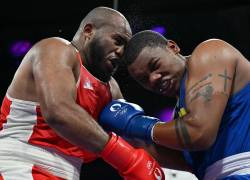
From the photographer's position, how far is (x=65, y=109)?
1.95 metres

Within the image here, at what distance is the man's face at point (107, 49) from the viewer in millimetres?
2447

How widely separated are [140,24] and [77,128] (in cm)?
351

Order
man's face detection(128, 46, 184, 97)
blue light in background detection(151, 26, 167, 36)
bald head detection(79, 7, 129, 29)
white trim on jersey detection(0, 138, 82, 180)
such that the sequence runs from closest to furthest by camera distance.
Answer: white trim on jersey detection(0, 138, 82, 180), man's face detection(128, 46, 184, 97), bald head detection(79, 7, 129, 29), blue light in background detection(151, 26, 167, 36)

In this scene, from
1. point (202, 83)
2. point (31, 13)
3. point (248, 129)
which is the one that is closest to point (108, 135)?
point (202, 83)

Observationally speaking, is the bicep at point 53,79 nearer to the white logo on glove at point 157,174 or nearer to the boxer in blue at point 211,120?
the boxer in blue at point 211,120

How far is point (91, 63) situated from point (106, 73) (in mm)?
96

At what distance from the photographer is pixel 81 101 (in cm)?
225

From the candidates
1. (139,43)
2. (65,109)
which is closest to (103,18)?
A: (139,43)

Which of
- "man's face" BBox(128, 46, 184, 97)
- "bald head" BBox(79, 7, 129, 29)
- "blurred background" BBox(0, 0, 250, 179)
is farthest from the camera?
"blurred background" BBox(0, 0, 250, 179)

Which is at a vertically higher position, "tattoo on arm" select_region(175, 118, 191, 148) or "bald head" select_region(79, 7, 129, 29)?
"bald head" select_region(79, 7, 129, 29)

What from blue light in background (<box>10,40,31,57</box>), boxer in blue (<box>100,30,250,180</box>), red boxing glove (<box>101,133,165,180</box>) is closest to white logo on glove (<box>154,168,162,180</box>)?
red boxing glove (<box>101,133,165,180</box>)

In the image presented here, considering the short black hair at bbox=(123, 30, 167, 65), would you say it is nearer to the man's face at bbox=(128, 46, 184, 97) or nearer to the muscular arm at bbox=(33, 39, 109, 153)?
the man's face at bbox=(128, 46, 184, 97)

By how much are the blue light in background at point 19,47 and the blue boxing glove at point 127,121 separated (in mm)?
3452

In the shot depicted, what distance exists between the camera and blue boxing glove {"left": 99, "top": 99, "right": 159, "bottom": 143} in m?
2.05
